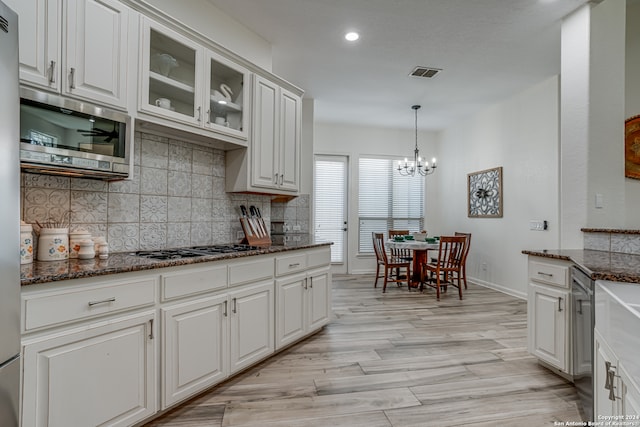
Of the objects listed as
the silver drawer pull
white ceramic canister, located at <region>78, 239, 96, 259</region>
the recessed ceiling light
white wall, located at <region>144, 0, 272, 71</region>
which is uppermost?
the recessed ceiling light

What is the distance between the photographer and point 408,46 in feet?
11.7

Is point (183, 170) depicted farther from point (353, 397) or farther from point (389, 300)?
point (389, 300)

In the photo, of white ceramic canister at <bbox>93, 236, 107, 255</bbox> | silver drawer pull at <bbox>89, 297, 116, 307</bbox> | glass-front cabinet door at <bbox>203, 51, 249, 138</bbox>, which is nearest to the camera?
silver drawer pull at <bbox>89, 297, 116, 307</bbox>

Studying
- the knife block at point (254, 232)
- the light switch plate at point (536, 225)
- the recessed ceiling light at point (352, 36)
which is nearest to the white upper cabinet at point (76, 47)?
the knife block at point (254, 232)

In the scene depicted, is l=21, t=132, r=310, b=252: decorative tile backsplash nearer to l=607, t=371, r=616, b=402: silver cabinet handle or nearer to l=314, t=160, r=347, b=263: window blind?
l=607, t=371, r=616, b=402: silver cabinet handle

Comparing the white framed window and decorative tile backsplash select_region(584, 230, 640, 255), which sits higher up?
the white framed window

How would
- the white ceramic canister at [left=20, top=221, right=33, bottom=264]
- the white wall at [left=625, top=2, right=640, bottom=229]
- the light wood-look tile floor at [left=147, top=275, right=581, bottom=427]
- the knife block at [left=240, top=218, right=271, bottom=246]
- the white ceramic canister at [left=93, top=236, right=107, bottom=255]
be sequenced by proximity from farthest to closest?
1. the white wall at [left=625, top=2, right=640, bottom=229]
2. the knife block at [left=240, top=218, right=271, bottom=246]
3. the white ceramic canister at [left=93, top=236, right=107, bottom=255]
4. the light wood-look tile floor at [left=147, top=275, right=581, bottom=427]
5. the white ceramic canister at [left=20, top=221, right=33, bottom=264]

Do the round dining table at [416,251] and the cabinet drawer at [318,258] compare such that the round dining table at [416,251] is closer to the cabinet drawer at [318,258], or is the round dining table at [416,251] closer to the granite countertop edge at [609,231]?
the cabinet drawer at [318,258]

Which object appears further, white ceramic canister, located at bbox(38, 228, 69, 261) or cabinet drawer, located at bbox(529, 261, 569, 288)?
cabinet drawer, located at bbox(529, 261, 569, 288)

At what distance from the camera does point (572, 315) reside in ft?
7.09

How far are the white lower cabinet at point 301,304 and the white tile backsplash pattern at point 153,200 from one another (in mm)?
762

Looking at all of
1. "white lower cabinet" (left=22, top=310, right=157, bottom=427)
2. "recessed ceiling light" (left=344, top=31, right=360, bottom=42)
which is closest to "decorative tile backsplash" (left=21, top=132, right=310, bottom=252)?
"white lower cabinet" (left=22, top=310, right=157, bottom=427)

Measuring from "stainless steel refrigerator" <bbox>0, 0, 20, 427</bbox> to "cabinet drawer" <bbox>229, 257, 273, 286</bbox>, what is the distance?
3.87 ft

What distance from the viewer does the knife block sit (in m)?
3.03
